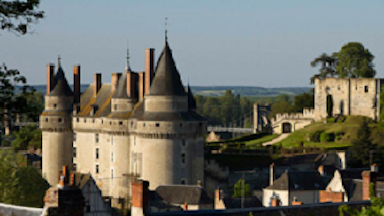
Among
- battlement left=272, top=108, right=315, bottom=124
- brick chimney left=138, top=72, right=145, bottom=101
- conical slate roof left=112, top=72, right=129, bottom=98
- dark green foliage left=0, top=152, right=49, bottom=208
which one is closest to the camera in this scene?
dark green foliage left=0, top=152, right=49, bottom=208

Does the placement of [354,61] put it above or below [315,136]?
above

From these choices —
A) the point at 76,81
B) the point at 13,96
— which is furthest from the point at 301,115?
the point at 13,96

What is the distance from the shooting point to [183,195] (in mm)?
50844

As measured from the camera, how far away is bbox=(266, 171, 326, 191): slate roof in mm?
54562

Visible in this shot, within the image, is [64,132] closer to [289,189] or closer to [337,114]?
[289,189]

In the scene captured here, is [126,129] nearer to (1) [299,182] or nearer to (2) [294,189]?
(1) [299,182]

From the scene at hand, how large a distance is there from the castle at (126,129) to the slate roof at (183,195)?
14.0ft

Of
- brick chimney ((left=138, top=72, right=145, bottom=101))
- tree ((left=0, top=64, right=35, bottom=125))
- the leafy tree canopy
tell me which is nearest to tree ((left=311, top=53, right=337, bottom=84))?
the leafy tree canopy

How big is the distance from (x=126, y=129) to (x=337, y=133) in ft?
82.8

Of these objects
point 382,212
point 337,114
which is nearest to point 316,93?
point 337,114

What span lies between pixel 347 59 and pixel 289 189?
1669 inches

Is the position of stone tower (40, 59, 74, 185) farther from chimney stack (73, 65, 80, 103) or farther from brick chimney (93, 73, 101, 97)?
brick chimney (93, 73, 101, 97)

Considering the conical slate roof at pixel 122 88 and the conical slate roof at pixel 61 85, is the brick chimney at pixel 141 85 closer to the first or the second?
the conical slate roof at pixel 122 88

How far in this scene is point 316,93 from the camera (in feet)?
294
